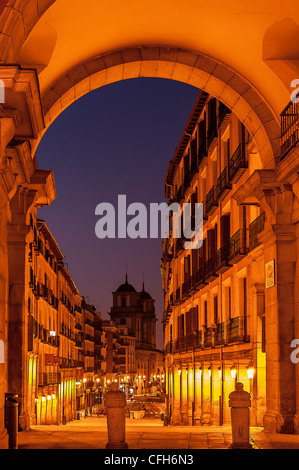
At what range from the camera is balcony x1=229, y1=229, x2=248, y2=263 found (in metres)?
25.4

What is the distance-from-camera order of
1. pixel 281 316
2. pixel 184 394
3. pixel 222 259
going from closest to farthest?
pixel 281 316, pixel 222 259, pixel 184 394

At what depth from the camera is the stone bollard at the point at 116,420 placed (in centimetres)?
1291

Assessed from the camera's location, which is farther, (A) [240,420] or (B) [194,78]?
(B) [194,78]

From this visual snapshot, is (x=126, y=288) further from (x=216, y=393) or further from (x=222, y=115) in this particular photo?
(x=222, y=115)

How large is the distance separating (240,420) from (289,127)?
7.19 meters

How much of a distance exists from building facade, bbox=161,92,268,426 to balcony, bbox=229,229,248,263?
4cm

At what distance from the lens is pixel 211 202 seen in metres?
32.7

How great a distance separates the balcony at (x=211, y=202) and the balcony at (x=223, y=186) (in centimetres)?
51

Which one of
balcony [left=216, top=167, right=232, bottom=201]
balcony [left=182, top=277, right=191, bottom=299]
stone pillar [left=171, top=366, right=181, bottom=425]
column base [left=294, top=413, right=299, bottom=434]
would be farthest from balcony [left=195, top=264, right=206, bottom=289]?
column base [left=294, top=413, right=299, bottom=434]

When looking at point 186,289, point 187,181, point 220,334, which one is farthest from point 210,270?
point 187,181

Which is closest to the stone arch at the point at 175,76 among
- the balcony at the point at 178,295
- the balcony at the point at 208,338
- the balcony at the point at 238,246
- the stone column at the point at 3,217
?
the stone column at the point at 3,217

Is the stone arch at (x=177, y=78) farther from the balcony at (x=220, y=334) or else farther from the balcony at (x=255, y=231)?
the balcony at (x=220, y=334)

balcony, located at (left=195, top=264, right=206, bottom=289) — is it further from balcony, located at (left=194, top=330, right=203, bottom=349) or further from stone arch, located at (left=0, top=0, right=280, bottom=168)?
stone arch, located at (left=0, top=0, right=280, bottom=168)
